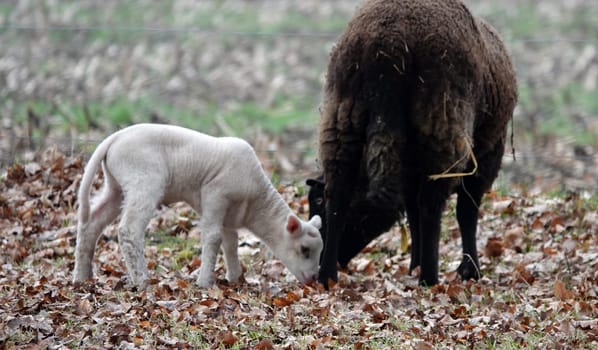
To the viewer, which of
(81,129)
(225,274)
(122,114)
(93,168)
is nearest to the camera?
(93,168)

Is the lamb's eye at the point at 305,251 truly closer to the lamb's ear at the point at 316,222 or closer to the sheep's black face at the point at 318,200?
the lamb's ear at the point at 316,222

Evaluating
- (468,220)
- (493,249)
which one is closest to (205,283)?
(468,220)

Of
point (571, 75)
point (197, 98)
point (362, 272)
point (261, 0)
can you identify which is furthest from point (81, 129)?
point (261, 0)

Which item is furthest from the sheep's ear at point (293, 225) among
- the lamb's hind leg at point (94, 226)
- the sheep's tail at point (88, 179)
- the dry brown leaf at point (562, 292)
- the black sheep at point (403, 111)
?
the dry brown leaf at point (562, 292)

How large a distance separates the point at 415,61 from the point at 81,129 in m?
6.78

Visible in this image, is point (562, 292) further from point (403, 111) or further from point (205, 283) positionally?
point (205, 283)

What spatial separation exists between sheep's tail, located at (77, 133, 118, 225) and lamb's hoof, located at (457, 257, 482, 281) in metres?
3.16

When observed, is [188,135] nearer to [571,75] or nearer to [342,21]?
[571,75]

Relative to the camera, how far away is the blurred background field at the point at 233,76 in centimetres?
1408

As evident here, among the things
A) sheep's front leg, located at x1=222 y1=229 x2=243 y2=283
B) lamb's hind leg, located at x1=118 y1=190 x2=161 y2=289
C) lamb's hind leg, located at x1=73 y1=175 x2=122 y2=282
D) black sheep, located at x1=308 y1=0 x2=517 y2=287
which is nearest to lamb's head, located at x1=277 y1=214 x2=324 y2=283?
black sheep, located at x1=308 y1=0 x2=517 y2=287

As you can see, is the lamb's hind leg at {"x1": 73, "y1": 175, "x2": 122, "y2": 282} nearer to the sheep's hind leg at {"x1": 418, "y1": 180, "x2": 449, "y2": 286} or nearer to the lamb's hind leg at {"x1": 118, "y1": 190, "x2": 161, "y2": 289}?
the lamb's hind leg at {"x1": 118, "y1": 190, "x2": 161, "y2": 289}

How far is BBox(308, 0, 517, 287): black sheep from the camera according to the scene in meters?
8.68

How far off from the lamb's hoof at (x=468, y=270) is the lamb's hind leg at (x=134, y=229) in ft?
9.14

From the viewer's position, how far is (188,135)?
901cm
